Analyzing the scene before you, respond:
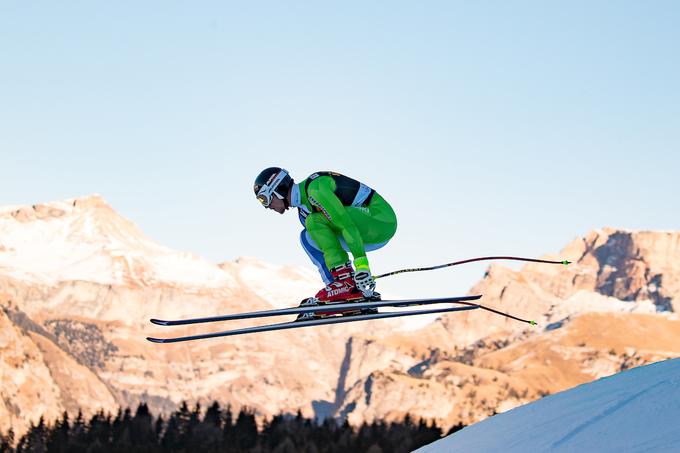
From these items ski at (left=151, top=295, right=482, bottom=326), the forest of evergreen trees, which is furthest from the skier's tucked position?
the forest of evergreen trees

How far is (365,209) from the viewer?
15.7 metres

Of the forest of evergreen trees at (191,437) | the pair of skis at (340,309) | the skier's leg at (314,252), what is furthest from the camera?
the forest of evergreen trees at (191,437)

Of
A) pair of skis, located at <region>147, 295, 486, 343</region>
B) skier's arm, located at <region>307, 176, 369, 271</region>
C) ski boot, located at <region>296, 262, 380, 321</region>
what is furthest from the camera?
ski boot, located at <region>296, 262, 380, 321</region>

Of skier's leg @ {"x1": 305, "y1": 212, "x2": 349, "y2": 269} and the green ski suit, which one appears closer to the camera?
the green ski suit

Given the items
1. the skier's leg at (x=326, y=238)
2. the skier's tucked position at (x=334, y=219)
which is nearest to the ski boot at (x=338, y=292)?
the skier's tucked position at (x=334, y=219)

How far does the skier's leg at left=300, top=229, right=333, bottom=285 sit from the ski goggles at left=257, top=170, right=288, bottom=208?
3.26 ft

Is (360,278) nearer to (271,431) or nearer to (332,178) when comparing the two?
(332,178)

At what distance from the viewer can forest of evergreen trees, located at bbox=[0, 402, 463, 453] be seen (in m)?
142

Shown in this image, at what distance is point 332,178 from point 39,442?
456ft

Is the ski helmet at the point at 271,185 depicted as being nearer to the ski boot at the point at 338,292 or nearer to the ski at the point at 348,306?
the ski boot at the point at 338,292

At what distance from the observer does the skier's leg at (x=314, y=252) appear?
52.1 feet

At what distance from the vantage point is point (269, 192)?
49.4ft

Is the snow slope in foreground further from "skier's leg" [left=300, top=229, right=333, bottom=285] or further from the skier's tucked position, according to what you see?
"skier's leg" [left=300, top=229, right=333, bottom=285]

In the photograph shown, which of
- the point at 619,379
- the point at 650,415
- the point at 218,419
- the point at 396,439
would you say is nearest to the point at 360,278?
the point at 619,379
